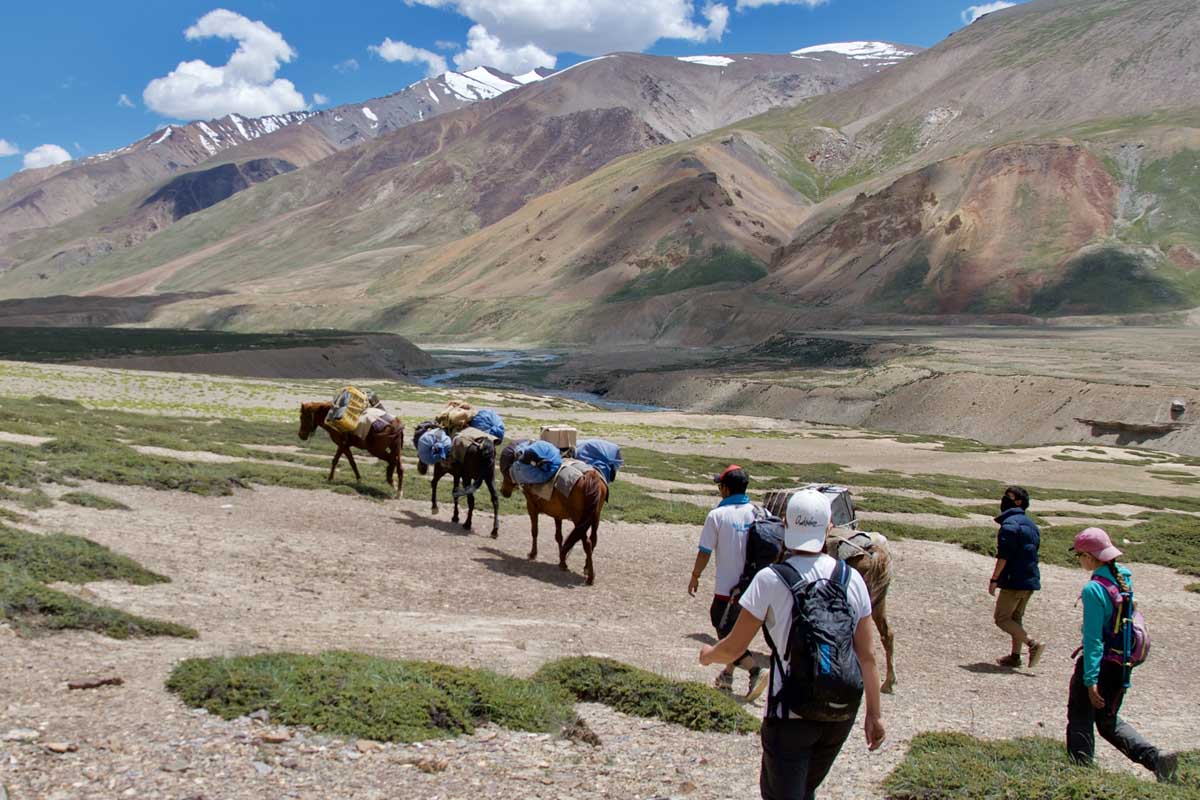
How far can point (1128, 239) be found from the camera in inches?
5217

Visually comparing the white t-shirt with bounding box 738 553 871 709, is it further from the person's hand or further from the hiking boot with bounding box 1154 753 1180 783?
the hiking boot with bounding box 1154 753 1180 783

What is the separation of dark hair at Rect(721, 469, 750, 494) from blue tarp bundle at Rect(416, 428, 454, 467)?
10.1m

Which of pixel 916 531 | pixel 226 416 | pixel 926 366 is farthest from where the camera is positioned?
pixel 926 366

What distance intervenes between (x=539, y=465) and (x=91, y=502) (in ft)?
26.0

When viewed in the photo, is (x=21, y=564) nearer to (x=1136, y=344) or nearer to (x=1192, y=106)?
(x=1136, y=344)

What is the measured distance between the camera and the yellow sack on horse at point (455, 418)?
68.7ft

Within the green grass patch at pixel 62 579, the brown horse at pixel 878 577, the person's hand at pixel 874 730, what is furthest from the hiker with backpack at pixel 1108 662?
the green grass patch at pixel 62 579

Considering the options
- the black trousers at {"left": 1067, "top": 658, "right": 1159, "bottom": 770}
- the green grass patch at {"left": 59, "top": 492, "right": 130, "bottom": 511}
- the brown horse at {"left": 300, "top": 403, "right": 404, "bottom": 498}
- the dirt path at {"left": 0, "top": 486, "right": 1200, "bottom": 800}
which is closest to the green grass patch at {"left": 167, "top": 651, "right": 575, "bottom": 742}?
the dirt path at {"left": 0, "top": 486, "right": 1200, "bottom": 800}

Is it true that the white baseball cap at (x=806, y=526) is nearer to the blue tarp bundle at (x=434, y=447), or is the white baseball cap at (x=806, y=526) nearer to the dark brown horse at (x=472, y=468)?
the dark brown horse at (x=472, y=468)

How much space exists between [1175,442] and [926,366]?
2284 centimetres

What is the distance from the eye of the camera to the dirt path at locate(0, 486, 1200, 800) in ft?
25.2

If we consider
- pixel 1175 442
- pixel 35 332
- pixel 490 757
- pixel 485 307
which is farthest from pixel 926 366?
pixel 485 307

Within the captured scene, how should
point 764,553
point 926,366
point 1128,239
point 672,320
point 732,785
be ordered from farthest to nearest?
point 672,320
point 1128,239
point 926,366
point 764,553
point 732,785

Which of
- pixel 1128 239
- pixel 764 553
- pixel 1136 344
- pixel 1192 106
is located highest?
pixel 1192 106
